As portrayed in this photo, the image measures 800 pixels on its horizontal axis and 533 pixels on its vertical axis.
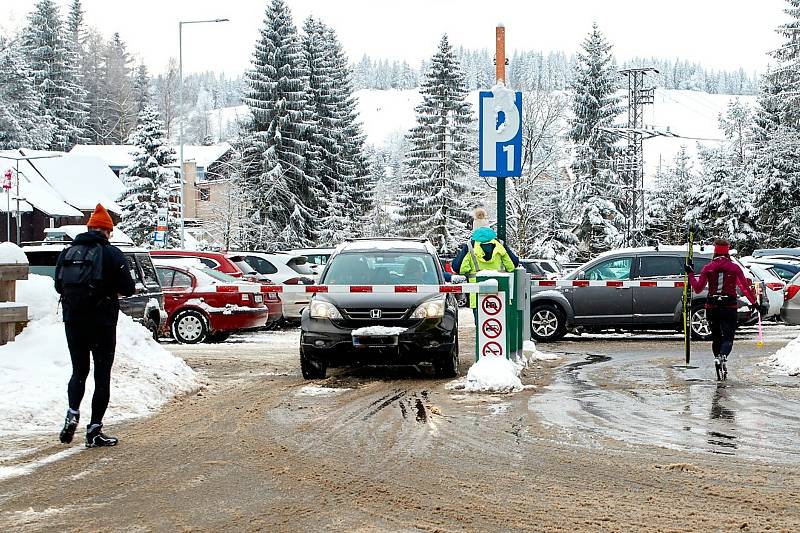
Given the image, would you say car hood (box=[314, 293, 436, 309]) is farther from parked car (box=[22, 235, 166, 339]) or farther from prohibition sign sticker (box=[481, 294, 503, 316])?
parked car (box=[22, 235, 166, 339])

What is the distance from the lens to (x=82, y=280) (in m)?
8.06

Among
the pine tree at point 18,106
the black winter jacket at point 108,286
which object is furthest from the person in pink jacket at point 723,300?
the pine tree at point 18,106

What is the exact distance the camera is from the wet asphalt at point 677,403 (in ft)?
27.6

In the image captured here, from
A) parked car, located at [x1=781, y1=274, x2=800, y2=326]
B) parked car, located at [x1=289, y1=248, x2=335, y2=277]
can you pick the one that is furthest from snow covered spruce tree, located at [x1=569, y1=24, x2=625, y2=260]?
parked car, located at [x1=781, y1=274, x2=800, y2=326]

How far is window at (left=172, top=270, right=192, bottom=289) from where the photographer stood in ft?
62.4

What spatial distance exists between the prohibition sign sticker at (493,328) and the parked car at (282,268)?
436 inches

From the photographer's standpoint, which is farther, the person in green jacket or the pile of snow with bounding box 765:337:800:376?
the person in green jacket

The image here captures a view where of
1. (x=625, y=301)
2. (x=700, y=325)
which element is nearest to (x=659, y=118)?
(x=700, y=325)

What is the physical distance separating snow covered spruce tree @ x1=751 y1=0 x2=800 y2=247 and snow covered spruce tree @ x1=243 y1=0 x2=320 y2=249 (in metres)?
25.4

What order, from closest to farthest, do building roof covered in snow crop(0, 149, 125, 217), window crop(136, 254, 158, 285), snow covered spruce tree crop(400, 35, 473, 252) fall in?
window crop(136, 254, 158, 285) → snow covered spruce tree crop(400, 35, 473, 252) → building roof covered in snow crop(0, 149, 125, 217)

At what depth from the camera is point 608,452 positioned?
782 centimetres

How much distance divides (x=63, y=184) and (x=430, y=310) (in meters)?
63.0

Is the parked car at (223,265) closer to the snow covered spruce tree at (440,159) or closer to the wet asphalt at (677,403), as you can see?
the wet asphalt at (677,403)

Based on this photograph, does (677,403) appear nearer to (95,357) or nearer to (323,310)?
(323,310)
